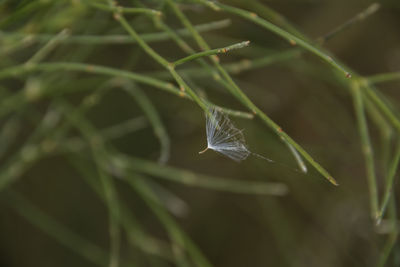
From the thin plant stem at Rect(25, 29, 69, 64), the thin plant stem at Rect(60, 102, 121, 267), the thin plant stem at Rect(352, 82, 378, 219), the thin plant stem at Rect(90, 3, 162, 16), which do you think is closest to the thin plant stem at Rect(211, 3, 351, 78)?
the thin plant stem at Rect(90, 3, 162, 16)

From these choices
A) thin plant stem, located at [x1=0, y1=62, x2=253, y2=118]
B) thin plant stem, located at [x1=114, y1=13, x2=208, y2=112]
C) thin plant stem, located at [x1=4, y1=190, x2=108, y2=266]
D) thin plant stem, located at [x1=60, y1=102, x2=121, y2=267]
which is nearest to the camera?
thin plant stem, located at [x1=114, y1=13, x2=208, y2=112]

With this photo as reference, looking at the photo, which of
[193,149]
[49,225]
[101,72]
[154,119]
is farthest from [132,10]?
[193,149]

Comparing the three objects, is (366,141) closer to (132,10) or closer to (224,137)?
(224,137)

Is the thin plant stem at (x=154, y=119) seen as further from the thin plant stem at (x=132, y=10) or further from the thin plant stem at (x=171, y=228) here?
the thin plant stem at (x=132, y=10)

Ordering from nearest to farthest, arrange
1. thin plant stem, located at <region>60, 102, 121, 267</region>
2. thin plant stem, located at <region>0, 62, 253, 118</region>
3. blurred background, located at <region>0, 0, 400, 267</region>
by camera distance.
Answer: thin plant stem, located at <region>0, 62, 253, 118</region>
thin plant stem, located at <region>60, 102, 121, 267</region>
blurred background, located at <region>0, 0, 400, 267</region>

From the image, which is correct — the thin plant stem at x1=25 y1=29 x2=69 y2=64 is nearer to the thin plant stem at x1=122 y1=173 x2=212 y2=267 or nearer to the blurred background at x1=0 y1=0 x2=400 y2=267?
the blurred background at x1=0 y1=0 x2=400 y2=267

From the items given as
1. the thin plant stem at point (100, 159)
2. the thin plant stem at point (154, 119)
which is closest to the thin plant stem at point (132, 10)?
the thin plant stem at point (154, 119)

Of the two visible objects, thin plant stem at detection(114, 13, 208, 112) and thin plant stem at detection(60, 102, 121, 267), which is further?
Answer: thin plant stem at detection(60, 102, 121, 267)

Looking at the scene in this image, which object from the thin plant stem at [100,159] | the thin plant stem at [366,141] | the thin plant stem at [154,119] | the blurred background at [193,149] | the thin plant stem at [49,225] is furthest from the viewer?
the thin plant stem at [49,225]
